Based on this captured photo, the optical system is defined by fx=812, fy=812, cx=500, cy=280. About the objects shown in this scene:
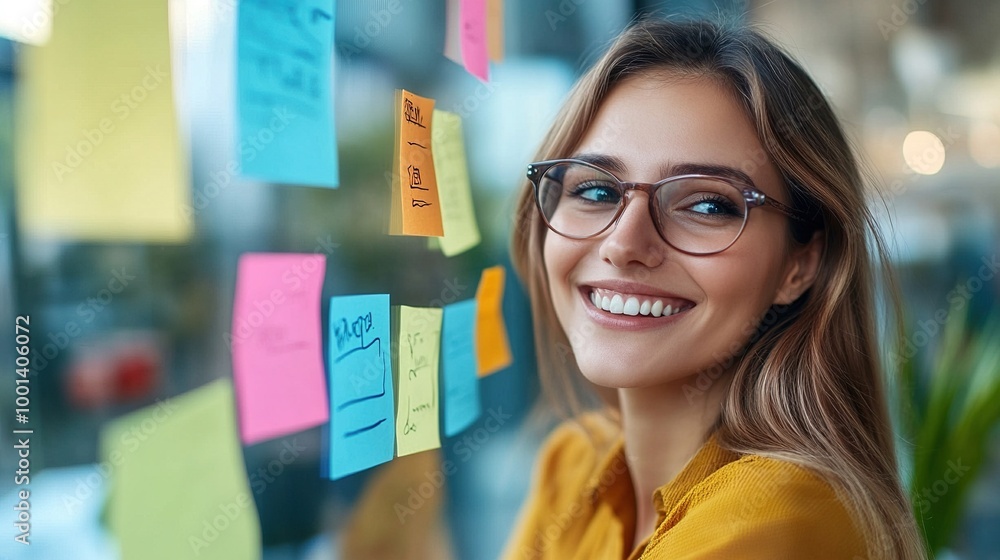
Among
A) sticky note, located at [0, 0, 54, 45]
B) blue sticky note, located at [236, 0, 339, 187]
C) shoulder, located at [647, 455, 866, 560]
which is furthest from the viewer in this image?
shoulder, located at [647, 455, 866, 560]

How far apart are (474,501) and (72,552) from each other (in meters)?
0.92

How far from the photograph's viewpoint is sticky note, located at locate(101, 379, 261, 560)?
0.69 m

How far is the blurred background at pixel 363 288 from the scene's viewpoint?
656 millimetres

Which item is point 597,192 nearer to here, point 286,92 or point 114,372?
point 286,92

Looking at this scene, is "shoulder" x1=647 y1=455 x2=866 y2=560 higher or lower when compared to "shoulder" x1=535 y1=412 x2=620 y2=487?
higher

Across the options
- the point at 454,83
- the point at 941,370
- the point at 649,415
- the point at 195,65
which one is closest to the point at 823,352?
the point at 649,415

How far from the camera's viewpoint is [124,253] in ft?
2.27

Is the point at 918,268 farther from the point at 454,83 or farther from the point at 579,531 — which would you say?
the point at 454,83

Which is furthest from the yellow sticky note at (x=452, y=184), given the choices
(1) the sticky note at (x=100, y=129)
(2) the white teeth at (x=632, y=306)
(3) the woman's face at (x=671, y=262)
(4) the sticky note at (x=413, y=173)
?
(1) the sticky note at (x=100, y=129)

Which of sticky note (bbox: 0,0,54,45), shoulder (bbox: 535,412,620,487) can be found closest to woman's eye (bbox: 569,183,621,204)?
shoulder (bbox: 535,412,620,487)

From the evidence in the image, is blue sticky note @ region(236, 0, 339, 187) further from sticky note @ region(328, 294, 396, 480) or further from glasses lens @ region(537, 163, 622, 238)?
glasses lens @ region(537, 163, 622, 238)

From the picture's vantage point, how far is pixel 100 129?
25.8 inches

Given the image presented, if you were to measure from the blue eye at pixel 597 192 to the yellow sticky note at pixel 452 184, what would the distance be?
168mm

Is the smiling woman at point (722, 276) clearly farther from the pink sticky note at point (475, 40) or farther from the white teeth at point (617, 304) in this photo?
the pink sticky note at point (475, 40)
